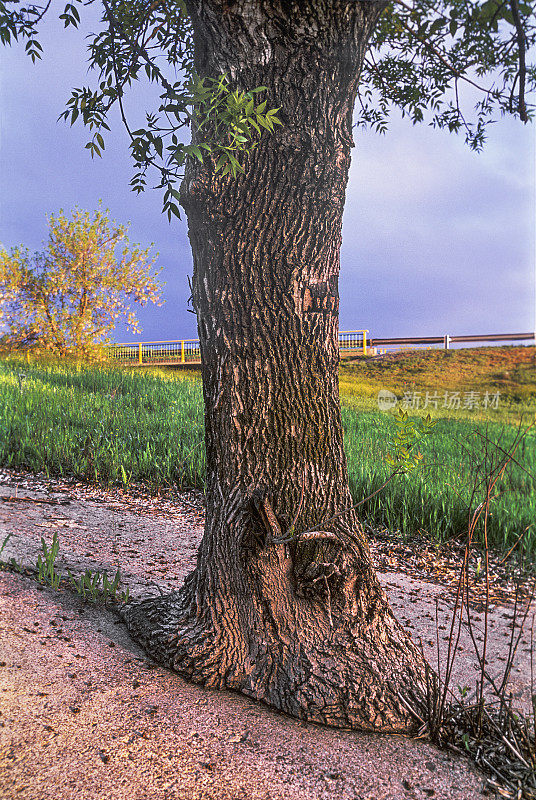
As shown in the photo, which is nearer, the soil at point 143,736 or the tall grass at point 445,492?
the soil at point 143,736

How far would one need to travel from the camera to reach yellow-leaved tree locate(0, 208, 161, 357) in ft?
10.9

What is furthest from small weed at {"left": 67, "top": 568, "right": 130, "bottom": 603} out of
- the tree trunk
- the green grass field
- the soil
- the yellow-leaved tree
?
the green grass field

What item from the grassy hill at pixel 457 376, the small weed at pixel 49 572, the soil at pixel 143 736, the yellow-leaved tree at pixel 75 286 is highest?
the yellow-leaved tree at pixel 75 286

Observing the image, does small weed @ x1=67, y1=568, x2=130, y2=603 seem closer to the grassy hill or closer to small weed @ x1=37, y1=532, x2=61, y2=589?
small weed @ x1=37, y1=532, x2=61, y2=589

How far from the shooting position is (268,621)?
161cm

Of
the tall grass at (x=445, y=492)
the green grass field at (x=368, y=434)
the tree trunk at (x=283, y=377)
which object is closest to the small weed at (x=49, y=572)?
the tree trunk at (x=283, y=377)

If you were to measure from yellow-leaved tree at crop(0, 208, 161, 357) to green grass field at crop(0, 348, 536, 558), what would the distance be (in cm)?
28

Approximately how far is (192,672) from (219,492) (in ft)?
1.94

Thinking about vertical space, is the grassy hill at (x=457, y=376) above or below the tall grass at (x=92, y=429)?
above

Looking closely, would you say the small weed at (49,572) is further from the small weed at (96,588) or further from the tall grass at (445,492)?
the tall grass at (445,492)

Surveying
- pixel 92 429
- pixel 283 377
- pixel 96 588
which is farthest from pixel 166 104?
pixel 92 429

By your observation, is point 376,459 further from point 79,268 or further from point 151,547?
point 79,268

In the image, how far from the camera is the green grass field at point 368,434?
138 inches

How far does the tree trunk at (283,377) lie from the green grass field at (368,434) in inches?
72.1
